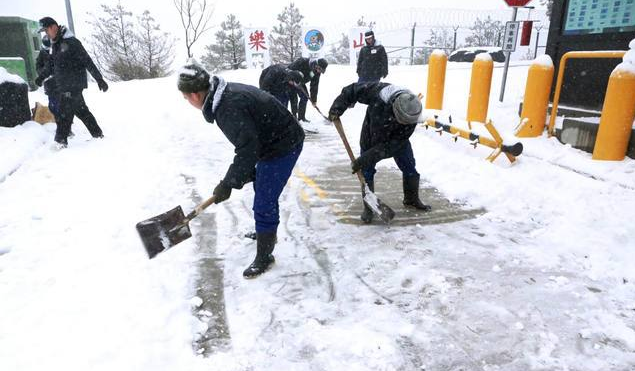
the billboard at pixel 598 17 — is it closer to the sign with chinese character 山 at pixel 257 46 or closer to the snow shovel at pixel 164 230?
the snow shovel at pixel 164 230

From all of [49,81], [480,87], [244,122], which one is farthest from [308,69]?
[244,122]

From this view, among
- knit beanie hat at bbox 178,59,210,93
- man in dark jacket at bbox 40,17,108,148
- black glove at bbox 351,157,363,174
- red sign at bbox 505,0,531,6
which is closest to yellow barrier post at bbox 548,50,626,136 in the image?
red sign at bbox 505,0,531,6

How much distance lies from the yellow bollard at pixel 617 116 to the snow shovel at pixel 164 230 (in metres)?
4.59

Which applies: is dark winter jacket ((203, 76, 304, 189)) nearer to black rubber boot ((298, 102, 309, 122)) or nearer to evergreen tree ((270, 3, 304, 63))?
black rubber boot ((298, 102, 309, 122))

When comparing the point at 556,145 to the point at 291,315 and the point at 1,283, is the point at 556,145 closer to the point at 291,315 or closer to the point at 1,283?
the point at 291,315

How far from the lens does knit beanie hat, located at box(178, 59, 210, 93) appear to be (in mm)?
2738

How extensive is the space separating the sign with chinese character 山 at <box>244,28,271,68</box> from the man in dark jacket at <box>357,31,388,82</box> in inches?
377

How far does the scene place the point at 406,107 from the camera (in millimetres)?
3566

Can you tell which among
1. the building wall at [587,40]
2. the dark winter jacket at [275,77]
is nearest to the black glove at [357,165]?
the dark winter jacket at [275,77]

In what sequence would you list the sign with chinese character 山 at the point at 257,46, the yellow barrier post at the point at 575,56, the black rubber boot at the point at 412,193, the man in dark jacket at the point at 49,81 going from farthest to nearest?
the sign with chinese character 山 at the point at 257,46, the man in dark jacket at the point at 49,81, the yellow barrier post at the point at 575,56, the black rubber boot at the point at 412,193

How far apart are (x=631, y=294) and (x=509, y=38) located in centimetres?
609

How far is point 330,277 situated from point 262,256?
54 centimetres

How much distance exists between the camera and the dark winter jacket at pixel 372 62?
9.38 meters

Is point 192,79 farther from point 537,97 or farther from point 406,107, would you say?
point 537,97
